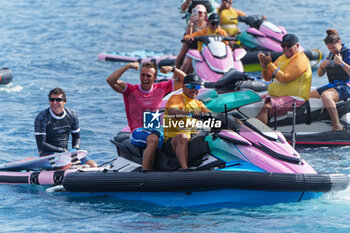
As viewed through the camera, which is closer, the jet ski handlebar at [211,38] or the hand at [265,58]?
the hand at [265,58]

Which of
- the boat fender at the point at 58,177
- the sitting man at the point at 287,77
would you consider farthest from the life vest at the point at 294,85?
the boat fender at the point at 58,177

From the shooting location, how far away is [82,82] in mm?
15898

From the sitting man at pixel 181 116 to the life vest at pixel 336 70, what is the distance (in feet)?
10.2

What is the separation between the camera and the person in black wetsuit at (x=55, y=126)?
8.84m

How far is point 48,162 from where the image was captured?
8773 millimetres

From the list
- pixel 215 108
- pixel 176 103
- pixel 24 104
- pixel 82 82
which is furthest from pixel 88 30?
pixel 176 103

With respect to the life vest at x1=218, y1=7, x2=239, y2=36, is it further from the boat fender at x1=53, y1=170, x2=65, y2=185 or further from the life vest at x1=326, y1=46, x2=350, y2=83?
the boat fender at x1=53, y1=170, x2=65, y2=185

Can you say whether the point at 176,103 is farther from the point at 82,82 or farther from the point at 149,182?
the point at 82,82

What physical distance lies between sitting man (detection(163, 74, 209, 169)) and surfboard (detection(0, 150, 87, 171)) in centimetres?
144

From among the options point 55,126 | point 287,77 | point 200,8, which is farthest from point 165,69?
point 200,8

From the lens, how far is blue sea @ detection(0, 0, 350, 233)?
23.7 feet

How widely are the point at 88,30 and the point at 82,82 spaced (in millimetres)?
7216

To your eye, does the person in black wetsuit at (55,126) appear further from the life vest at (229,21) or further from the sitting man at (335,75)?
the life vest at (229,21)

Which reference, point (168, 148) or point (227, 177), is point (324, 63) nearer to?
point (168, 148)
